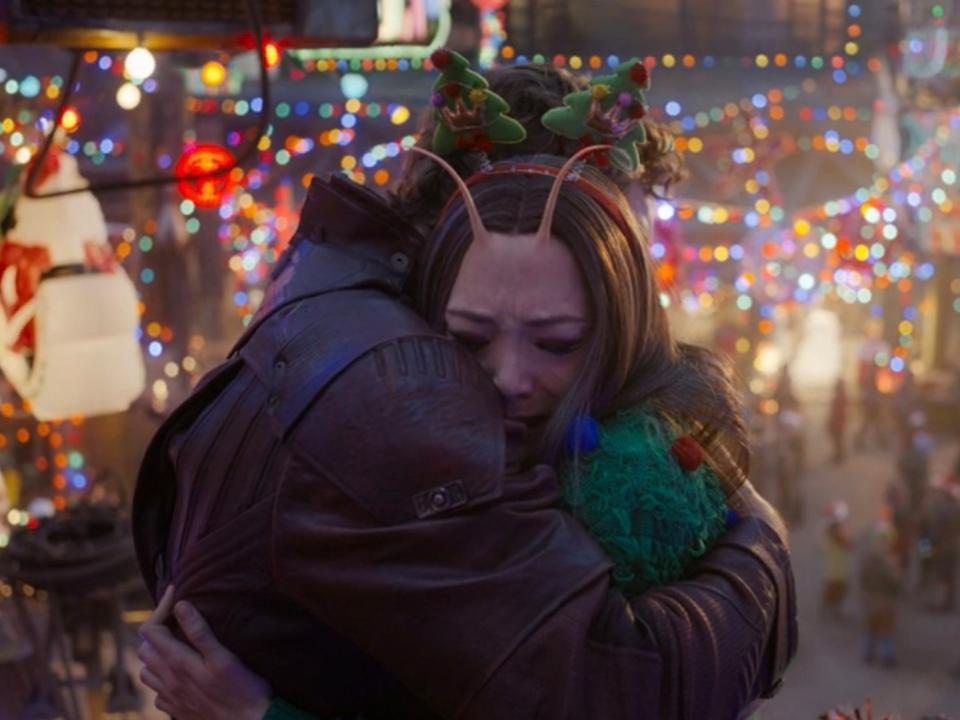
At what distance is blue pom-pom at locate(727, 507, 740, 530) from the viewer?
1.86 metres

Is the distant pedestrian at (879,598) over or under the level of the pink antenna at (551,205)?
under

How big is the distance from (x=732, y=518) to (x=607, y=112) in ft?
1.98

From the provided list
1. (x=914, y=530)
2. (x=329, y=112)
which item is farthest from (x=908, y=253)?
(x=329, y=112)

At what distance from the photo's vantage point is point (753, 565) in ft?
5.81

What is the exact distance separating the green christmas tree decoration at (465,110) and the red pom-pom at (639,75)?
178 mm

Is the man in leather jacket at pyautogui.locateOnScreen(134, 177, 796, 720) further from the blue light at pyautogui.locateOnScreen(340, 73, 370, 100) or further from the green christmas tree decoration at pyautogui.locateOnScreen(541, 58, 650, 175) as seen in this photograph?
the blue light at pyautogui.locateOnScreen(340, 73, 370, 100)

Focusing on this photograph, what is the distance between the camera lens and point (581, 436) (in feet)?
5.65

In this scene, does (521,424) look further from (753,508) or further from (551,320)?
(753,508)

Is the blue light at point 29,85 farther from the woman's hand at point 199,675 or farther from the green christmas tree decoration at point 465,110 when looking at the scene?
the woman's hand at point 199,675

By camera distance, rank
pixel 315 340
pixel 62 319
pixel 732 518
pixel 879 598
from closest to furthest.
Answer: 1. pixel 315 340
2. pixel 732 518
3. pixel 62 319
4. pixel 879 598

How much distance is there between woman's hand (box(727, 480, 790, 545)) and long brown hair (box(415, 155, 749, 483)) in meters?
0.04

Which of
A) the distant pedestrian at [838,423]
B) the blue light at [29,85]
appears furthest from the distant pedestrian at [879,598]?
the blue light at [29,85]

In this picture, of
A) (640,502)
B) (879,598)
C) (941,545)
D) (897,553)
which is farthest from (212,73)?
(640,502)

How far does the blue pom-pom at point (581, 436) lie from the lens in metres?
1.72
